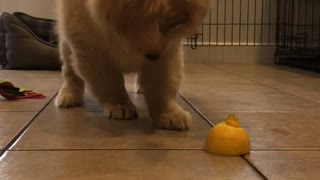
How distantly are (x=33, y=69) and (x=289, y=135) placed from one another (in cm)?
237

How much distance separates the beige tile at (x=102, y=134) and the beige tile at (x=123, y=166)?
0.22ft

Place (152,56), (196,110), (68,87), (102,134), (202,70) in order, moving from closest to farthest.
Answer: (152,56)
(102,134)
(196,110)
(68,87)
(202,70)

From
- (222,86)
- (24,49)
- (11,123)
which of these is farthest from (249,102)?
(24,49)

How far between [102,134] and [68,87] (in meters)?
0.64

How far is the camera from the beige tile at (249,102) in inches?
67.4

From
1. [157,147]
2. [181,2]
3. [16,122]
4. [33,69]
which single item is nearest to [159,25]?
[181,2]

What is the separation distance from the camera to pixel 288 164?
98 cm

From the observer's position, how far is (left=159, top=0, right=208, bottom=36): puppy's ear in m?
1.07

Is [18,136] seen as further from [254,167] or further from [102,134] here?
[254,167]

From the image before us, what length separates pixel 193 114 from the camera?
160cm

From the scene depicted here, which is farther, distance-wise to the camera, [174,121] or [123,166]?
[174,121]

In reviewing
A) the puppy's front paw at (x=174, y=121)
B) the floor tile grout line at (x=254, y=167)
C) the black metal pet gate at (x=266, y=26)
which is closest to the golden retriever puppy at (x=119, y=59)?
the puppy's front paw at (x=174, y=121)

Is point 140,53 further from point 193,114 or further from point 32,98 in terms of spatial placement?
point 32,98

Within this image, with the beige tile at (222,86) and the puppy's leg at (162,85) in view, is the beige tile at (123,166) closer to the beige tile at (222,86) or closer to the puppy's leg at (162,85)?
the puppy's leg at (162,85)
